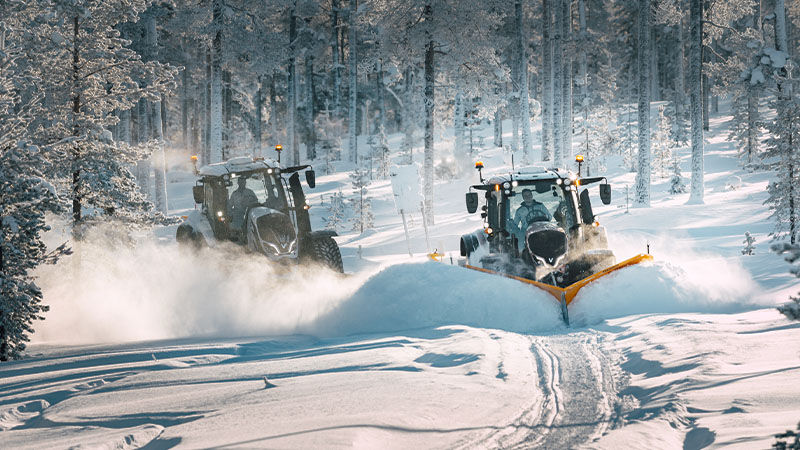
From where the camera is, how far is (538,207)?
11883mm

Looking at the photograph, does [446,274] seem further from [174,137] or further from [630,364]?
[174,137]

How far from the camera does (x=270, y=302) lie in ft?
37.9

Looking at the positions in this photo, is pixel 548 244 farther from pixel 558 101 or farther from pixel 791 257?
pixel 558 101

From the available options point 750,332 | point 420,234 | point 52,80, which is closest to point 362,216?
point 420,234

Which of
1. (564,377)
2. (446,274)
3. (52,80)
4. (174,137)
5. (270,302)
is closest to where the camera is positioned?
(564,377)

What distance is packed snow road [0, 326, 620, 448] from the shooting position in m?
5.15

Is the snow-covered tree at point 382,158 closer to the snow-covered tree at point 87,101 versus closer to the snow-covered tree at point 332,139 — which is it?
the snow-covered tree at point 332,139

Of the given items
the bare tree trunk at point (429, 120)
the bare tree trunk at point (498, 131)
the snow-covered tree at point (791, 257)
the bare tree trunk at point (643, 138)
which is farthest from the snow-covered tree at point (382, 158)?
the snow-covered tree at point (791, 257)

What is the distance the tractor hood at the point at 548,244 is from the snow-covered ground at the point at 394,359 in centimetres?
79

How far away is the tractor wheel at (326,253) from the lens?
13320 millimetres

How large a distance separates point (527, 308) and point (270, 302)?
14.3 feet

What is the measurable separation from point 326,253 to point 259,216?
1486mm

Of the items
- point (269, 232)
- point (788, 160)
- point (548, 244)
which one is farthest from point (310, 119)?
point (548, 244)

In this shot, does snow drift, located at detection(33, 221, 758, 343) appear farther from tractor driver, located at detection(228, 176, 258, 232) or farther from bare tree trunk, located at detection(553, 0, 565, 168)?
bare tree trunk, located at detection(553, 0, 565, 168)
